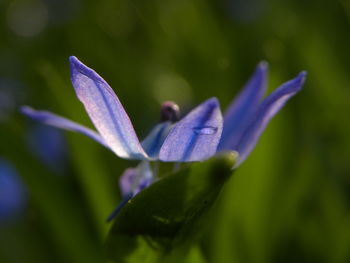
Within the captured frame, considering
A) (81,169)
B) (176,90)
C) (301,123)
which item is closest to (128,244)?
(81,169)

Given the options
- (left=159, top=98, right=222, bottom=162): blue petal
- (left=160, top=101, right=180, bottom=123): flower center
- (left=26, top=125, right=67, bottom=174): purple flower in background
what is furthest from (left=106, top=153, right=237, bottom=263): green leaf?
(left=26, top=125, right=67, bottom=174): purple flower in background

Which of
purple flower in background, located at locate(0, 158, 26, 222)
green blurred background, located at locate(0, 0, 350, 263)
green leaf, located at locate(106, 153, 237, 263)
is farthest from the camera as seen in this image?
purple flower in background, located at locate(0, 158, 26, 222)

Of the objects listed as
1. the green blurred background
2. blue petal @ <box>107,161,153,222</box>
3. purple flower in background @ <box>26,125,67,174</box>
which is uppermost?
blue petal @ <box>107,161,153,222</box>

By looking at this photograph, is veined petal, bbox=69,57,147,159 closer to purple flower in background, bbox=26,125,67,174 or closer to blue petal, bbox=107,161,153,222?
blue petal, bbox=107,161,153,222

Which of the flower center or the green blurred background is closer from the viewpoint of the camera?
the flower center

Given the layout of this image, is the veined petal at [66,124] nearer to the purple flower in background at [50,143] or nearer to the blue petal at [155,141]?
the blue petal at [155,141]

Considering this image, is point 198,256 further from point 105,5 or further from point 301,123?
point 105,5

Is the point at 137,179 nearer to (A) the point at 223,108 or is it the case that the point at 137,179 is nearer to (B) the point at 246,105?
(B) the point at 246,105
